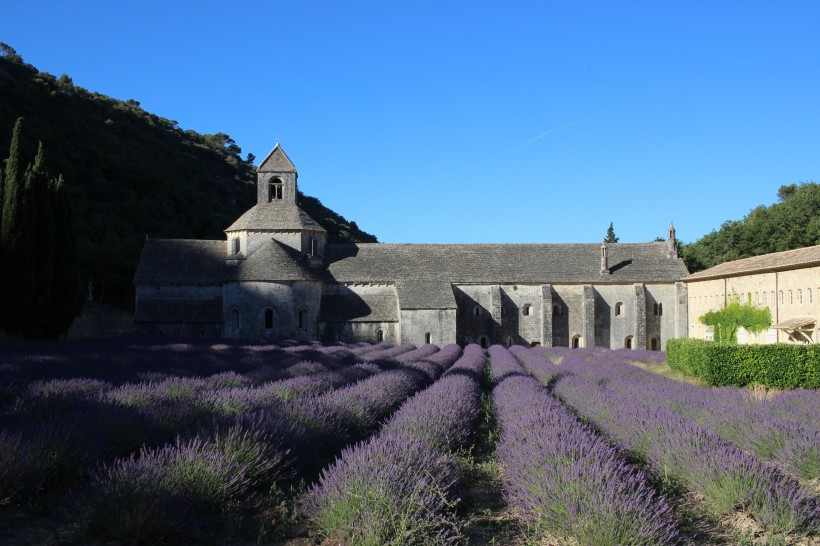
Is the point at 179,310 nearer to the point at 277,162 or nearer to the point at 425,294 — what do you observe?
the point at 277,162

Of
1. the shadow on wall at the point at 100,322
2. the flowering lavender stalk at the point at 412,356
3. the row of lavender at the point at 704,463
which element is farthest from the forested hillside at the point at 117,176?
the row of lavender at the point at 704,463

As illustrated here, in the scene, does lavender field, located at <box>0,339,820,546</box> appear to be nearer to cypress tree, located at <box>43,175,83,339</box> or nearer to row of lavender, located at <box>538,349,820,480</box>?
row of lavender, located at <box>538,349,820,480</box>

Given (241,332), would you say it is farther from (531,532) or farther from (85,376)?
(531,532)

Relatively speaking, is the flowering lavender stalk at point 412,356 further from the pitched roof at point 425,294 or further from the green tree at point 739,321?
the green tree at point 739,321

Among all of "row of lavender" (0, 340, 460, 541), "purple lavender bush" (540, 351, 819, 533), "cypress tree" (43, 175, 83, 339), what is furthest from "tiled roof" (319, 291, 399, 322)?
"purple lavender bush" (540, 351, 819, 533)

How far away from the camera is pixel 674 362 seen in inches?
911

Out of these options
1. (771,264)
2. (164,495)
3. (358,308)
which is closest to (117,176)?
(358,308)

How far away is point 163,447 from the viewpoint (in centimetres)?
675

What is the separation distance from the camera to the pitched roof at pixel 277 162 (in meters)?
41.4

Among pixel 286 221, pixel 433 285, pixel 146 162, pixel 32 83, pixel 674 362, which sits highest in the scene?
pixel 32 83

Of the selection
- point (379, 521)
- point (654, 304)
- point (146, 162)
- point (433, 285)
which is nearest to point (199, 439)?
point (379, 521)

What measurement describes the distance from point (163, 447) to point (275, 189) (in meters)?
36.2

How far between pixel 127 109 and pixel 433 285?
71208 millimetres

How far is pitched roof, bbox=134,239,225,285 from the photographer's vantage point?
38156 mm
